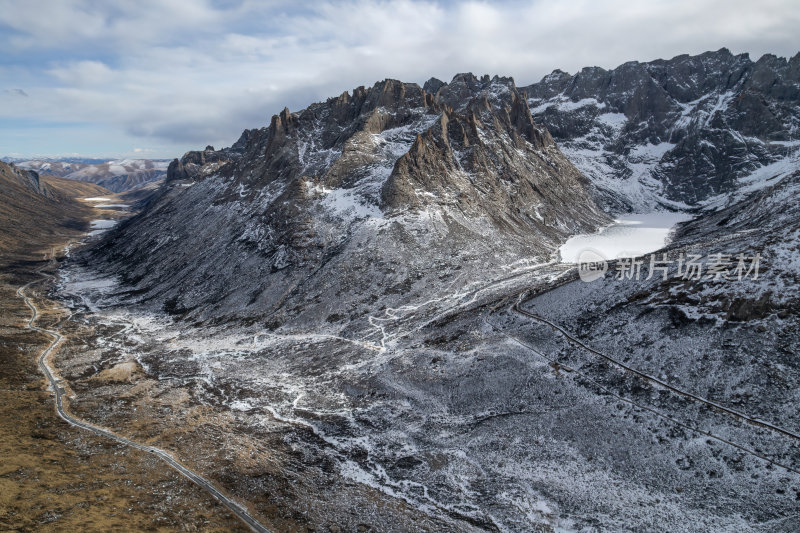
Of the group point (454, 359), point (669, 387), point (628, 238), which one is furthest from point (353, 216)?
point (628, 238)

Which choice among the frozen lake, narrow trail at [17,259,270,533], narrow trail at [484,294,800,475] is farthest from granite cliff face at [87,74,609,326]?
narrow trail at [484,294,800,475]

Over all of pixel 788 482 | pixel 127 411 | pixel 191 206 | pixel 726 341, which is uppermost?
pixel 191 206

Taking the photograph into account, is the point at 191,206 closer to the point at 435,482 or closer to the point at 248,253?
the point at 248,253

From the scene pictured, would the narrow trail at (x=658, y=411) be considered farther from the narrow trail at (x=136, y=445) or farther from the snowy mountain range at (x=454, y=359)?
the narrow trail at (x=136, y=445)

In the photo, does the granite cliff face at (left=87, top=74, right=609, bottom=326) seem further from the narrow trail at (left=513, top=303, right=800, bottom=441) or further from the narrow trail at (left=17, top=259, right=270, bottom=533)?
the narrow trail at (left=513, top=303, right=800, bottom=441)

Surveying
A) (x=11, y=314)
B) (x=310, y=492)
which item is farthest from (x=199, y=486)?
(x=11, y=314)

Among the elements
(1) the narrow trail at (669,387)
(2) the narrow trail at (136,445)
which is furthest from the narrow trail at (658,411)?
(2) the narrow trail at (136,445)
